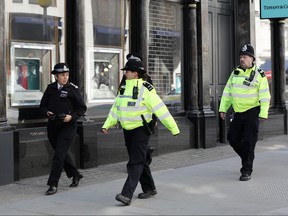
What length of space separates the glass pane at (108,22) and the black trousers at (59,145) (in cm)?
312

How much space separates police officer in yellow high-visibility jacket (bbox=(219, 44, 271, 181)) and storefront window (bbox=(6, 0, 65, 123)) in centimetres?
324

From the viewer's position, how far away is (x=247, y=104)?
26.0ft

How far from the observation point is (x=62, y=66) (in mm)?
7176

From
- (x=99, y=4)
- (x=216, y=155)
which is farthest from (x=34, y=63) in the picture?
(x=216, y=155)

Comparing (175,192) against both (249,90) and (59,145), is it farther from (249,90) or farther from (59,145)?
Answer: (249,90)

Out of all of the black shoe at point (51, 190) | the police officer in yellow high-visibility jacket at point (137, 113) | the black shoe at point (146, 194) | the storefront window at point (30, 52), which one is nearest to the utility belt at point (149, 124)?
the police officer in yellow high-visibility jacket at point (137, 113)

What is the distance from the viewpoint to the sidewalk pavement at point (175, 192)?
6.00 meters

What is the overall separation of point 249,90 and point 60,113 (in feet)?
9.35

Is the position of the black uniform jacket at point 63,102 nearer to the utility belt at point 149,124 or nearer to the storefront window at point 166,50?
the utility belt at point 149,124

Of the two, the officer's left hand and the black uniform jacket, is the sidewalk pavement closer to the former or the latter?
the officer's left hand

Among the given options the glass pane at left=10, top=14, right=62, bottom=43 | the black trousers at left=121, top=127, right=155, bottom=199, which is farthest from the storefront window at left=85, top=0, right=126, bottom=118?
the black trousers at left=121, top=127, right=155, bottom=199

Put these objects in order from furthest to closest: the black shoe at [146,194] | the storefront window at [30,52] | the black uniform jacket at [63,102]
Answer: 1. the storefront window at [30,52]
2. the black uniform jacket at [63,102]
3. the black shoe at [146,194]

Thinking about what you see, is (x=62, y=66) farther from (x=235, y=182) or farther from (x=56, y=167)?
(x=235, y=182)

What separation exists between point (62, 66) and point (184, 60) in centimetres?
525
